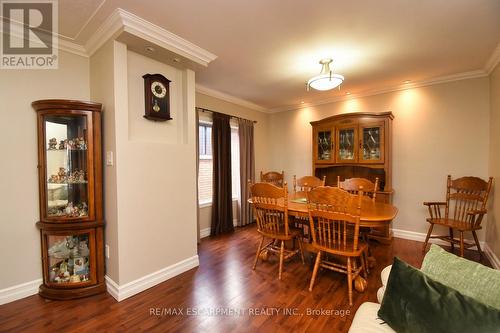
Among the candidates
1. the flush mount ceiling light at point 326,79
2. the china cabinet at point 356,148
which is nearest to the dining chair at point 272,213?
the flush mount ceiling light at point 326,79

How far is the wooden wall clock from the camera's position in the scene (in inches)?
90.1

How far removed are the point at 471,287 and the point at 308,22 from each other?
2.09 m

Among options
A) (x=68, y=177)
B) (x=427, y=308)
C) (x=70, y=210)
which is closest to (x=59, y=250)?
(x=70, y=210)

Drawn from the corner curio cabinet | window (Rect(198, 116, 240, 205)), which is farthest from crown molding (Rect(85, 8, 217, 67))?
window (Rect(198, 116, 240, 205))

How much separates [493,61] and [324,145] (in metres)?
2.25

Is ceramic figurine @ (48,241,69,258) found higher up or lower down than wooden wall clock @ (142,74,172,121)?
lower down

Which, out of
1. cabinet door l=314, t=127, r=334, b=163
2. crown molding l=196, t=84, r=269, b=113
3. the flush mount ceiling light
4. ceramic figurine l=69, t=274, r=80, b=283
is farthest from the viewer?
cabinet door l=314, t=127, r=334, b=163

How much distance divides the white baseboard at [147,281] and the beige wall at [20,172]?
757 millimetres

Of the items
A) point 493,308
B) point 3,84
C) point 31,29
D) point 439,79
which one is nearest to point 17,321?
point 3,84

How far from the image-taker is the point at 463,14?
6.29 ft

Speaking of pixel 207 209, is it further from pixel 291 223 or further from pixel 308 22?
pixel 308 22

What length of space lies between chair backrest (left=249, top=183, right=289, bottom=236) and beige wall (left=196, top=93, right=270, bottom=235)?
1572 mm

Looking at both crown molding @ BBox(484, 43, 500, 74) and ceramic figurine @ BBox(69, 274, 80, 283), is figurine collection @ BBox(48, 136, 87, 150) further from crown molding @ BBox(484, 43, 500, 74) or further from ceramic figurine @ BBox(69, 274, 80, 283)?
crown molding @ BBox(484, 43, 500, 74)

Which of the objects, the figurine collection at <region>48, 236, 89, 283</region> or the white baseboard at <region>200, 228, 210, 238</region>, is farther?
the white baseboard at <region>200, 228, 210, 238</region>
